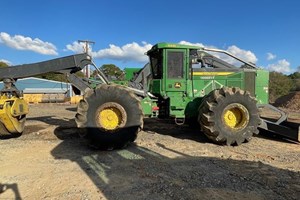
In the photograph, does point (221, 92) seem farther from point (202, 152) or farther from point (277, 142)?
point (277, 142)

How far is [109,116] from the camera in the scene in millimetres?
7695

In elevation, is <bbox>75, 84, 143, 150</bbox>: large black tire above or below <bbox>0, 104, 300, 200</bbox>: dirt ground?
above

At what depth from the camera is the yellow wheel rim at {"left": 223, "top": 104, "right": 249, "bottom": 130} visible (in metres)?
8.13

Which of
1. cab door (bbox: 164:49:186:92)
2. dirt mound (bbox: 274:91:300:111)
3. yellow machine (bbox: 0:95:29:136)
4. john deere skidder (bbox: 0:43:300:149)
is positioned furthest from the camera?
dirt mound (bbox: 274:91:300:111)

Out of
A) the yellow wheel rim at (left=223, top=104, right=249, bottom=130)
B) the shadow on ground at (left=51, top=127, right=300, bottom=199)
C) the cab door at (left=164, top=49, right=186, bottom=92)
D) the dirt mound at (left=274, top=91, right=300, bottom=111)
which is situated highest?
the cab door at (left=164, top=49, right=186, bottom=92)

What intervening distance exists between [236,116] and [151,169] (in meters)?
3.45

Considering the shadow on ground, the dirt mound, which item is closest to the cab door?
the shadow on ground

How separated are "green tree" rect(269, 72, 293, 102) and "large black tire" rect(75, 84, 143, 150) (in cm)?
2852

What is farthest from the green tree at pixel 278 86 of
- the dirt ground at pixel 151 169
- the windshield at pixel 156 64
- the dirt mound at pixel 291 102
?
the windshield at pixel 156 64

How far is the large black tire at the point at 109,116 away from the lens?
737 cm

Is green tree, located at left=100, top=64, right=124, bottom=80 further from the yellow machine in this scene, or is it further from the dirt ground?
the dirt ground

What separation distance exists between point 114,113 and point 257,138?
4583 millimetres

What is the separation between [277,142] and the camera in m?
8.88

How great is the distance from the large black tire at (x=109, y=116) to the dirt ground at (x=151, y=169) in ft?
1.02
